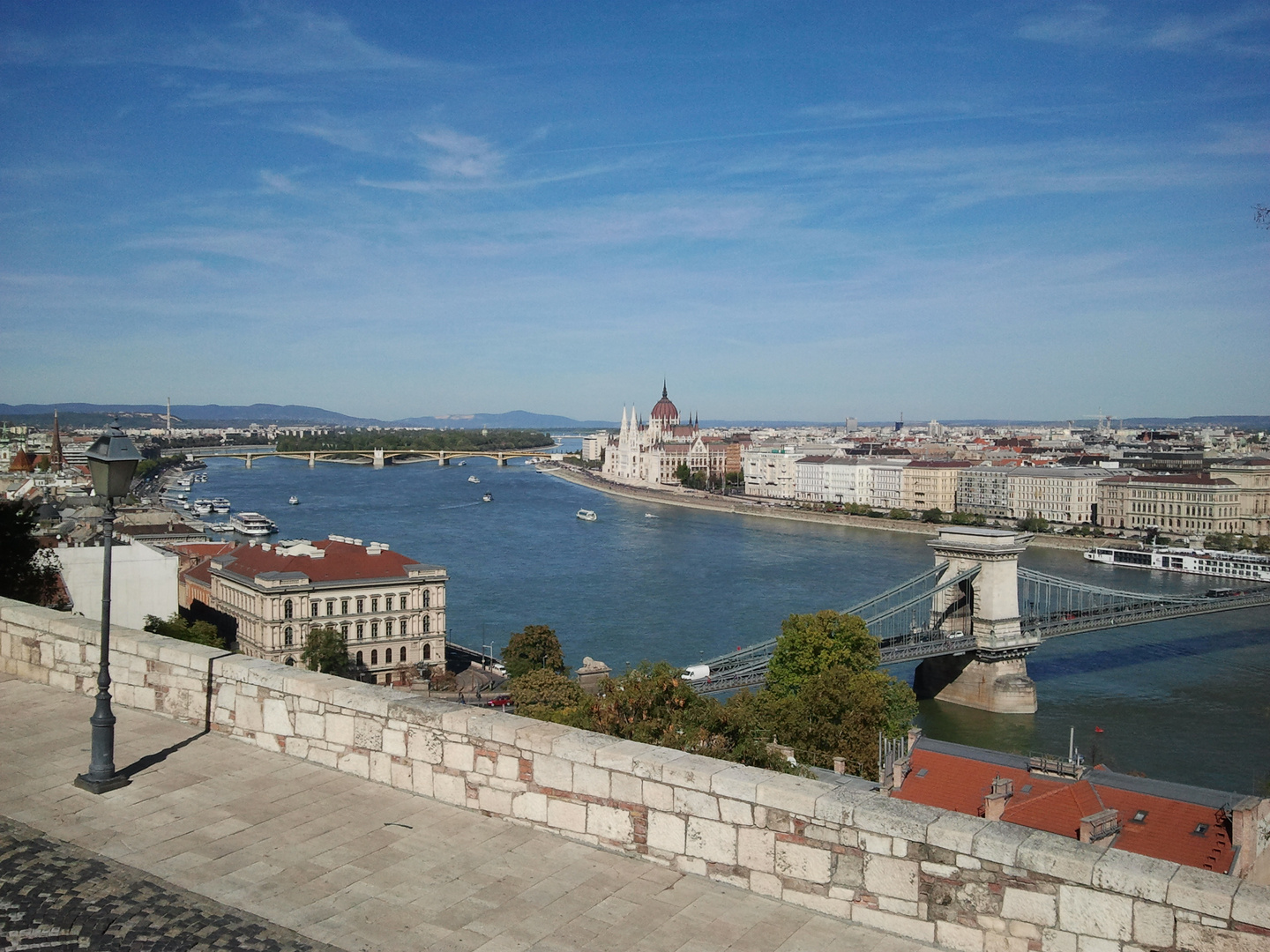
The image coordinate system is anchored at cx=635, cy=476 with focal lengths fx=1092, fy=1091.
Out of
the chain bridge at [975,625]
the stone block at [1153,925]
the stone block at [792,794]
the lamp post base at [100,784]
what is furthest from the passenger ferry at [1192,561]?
the lamp post base at [100,784]

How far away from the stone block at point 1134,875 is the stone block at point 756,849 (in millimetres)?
648

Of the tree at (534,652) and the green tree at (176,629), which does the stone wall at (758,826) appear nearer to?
the green tree at (176,629)

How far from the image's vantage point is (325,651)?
18.5 m

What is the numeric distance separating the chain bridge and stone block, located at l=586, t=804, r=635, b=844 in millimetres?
14038

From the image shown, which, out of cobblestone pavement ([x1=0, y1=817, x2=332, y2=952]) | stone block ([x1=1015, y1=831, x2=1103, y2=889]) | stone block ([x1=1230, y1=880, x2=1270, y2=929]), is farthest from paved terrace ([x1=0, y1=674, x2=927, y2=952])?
stone block ([x1=1230, y1=880, x2=1270, y2=929])

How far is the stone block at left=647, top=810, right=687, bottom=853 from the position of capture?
244cm

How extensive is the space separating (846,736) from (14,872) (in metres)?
10.5

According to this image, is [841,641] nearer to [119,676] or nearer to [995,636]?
[995,636]

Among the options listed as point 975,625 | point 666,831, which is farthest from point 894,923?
point 975,625

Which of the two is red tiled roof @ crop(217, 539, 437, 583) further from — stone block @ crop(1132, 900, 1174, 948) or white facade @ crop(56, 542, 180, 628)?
stone block @ crop(1132, 900, 1174, 948)

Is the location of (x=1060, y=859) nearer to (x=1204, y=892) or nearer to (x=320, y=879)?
(x=1204, y=892)

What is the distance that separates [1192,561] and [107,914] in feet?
133

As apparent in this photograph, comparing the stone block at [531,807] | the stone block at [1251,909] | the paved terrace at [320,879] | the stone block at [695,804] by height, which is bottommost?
the paved terrace at [320,879]

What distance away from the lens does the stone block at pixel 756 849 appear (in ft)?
7.59
